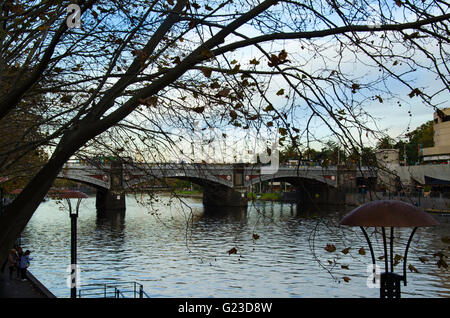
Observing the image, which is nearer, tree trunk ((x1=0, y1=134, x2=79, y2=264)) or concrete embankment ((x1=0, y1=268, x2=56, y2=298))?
tree trunk ((x1=0, y1=134, x2=79, y2=264))

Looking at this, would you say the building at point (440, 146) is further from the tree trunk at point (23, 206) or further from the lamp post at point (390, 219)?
the tree trunk at point (23, 206)

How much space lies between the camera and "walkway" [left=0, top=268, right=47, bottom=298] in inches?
523

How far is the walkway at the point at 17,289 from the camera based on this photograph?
523 inches

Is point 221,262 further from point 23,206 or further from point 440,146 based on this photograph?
point 440,146

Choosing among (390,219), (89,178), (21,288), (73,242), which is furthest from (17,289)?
(89,178)

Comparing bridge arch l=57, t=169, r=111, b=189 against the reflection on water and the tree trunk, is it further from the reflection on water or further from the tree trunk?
the tree trunk

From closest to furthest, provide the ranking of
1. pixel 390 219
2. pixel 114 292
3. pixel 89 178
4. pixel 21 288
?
pixel 390 219
pixel 114 292
pixel 21 288
pixel 89 178

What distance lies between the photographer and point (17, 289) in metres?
14.3

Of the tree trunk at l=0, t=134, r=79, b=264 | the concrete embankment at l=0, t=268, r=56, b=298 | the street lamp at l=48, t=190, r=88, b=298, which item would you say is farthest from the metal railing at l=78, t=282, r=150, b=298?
the tree trunk at l=0, t=134, r=79, b=264

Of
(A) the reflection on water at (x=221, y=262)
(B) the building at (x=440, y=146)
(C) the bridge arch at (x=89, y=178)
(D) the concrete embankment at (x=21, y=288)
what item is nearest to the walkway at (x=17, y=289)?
(D) the concrete embankment at (x=21, y=288)

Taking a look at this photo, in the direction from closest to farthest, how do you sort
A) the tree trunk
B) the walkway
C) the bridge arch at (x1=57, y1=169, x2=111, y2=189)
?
the tree trunk < the walkway < the bridge arch at (x1=57, y1=169, x2=111, y2=189)
